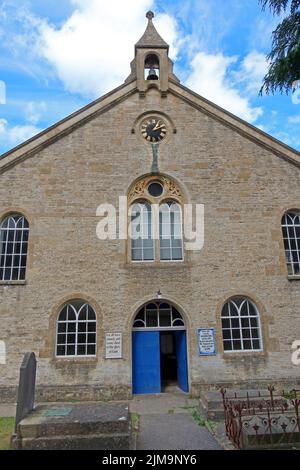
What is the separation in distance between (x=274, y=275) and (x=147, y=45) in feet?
39.4

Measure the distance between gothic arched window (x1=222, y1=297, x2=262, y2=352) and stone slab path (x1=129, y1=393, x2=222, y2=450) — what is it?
2.58m

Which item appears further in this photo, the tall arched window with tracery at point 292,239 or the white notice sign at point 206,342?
the tall arched window with tracery at point 292,239

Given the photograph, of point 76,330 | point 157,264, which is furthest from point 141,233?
point 76,330

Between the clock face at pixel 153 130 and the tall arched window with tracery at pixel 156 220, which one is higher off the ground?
the clock face at pixel 153 130

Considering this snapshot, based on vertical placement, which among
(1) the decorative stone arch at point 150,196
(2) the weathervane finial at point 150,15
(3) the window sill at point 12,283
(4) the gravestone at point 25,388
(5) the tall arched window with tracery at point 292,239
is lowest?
(4) the gravestone at point 25,388

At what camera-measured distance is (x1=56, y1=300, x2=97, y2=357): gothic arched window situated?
1203cm

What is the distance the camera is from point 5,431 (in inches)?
324

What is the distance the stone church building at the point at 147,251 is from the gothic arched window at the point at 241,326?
0.17 feet

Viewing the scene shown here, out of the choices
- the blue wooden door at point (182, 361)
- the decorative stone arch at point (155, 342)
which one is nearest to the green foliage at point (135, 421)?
the decorative stone arch at point (155, 342)

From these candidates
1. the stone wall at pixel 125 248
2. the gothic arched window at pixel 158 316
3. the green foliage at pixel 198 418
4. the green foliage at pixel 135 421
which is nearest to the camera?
the green foliage at pixel 135 421

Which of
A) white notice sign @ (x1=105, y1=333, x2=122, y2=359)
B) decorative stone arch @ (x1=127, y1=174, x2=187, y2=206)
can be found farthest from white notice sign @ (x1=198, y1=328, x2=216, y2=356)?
decorative stone arch @ (x1=127, y1=174, x2=187, y2=206)

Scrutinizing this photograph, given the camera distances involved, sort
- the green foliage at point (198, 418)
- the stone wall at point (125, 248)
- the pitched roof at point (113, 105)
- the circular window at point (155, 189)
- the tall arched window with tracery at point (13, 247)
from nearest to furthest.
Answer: the green foliage at point (198, 418) → the stone wall at point (125, 248) → the tall arched window with tracery at point (13, 247) → the pitched roof at point (113, 105) → the circular window at point (155, 189)

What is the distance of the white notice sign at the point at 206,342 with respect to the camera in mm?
12102

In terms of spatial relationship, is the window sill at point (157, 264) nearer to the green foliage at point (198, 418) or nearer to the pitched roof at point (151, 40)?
the green foliage at point (198, 418)
